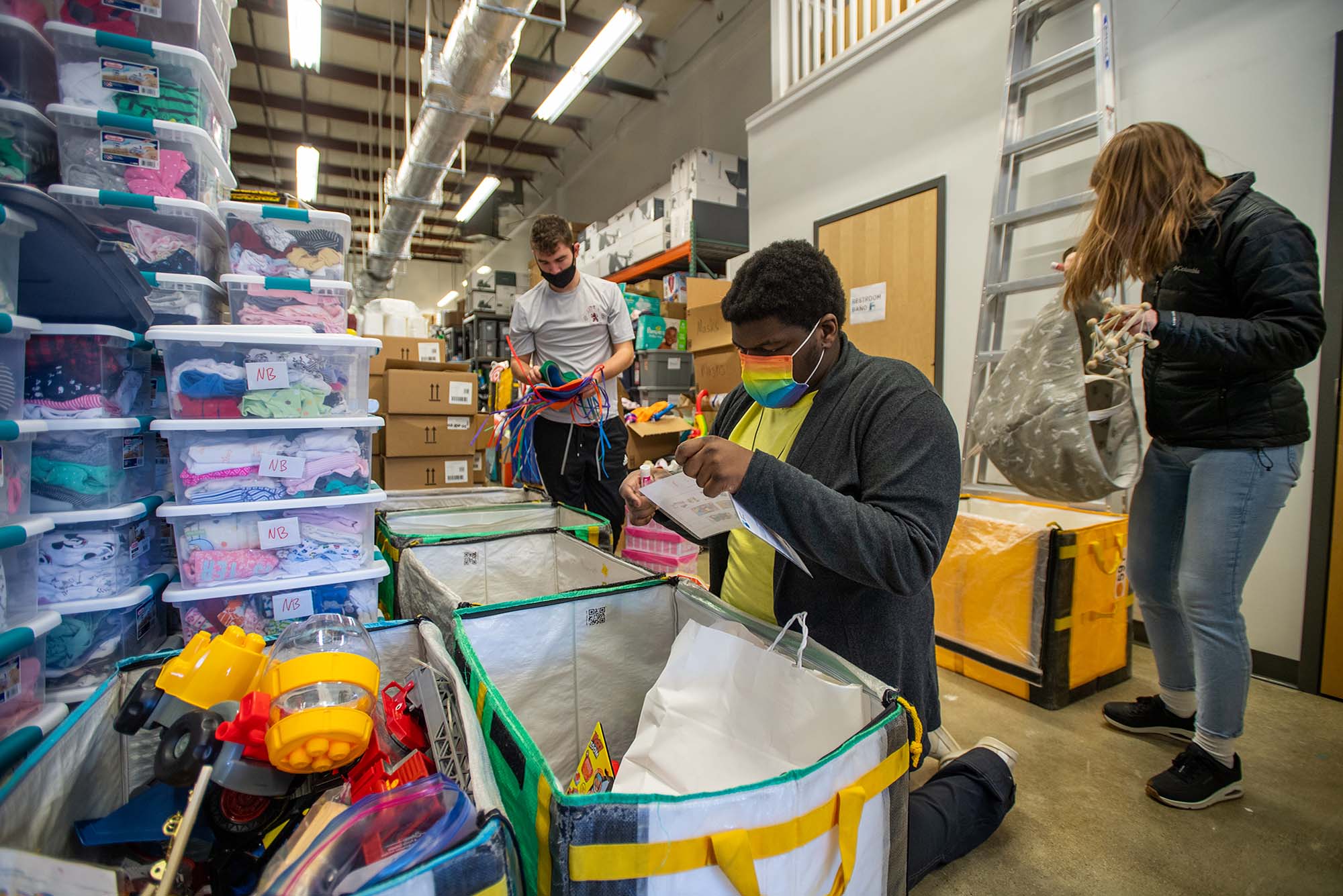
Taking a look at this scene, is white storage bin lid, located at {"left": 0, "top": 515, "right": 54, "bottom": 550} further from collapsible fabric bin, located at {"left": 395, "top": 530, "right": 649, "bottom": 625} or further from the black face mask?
the black face mask

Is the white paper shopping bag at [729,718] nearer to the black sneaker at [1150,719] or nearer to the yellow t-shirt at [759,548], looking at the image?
the yellow t-shirt at [759,548]

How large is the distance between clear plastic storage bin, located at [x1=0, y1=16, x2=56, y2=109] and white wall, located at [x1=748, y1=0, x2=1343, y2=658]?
2.74 meters

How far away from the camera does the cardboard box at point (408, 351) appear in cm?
381

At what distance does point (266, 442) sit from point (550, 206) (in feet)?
28.1

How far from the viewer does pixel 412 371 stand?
3.25 metres

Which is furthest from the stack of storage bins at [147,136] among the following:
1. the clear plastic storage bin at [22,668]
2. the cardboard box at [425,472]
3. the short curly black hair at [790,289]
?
the cardboard box at [425,472]

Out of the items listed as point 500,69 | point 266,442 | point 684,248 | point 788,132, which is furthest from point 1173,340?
point 500,69

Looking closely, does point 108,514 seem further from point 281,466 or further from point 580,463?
point 580,463

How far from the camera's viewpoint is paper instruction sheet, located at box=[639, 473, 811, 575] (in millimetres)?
964

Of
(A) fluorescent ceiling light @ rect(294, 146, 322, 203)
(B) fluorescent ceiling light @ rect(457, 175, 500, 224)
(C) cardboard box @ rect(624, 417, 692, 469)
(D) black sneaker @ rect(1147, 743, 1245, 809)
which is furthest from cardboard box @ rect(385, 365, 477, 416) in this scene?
(B) fluorescent ceiling light @ rect(457, 175, 500, 224)

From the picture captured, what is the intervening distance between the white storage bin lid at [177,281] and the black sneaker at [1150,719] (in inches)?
100

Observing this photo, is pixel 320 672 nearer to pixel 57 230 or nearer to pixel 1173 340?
pixel 57 230

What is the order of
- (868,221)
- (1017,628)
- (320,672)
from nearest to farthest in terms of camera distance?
(320,672) → (1017,628) → (868,221)

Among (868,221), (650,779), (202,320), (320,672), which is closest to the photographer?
(320,672)
